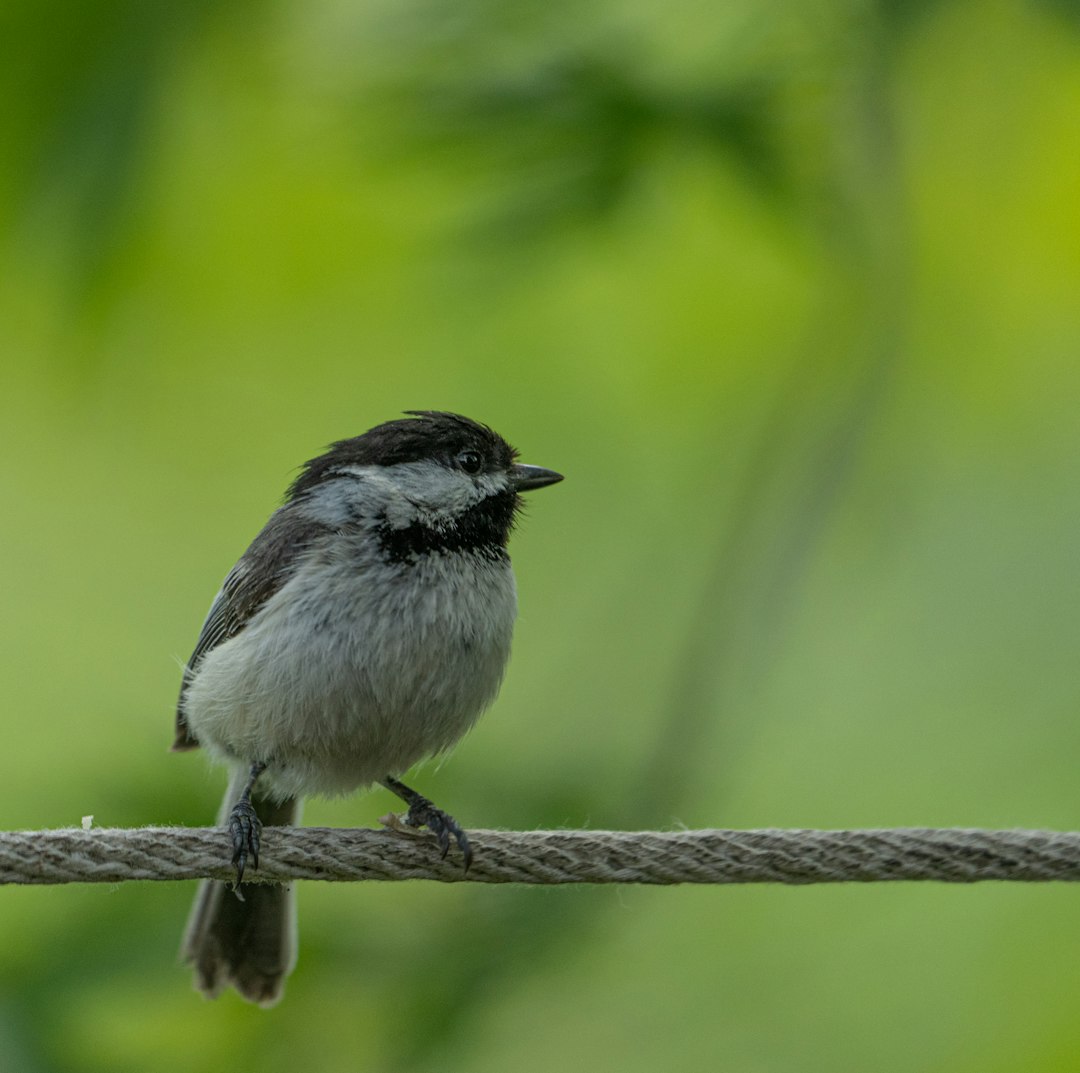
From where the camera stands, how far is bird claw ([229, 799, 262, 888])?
3088 mm

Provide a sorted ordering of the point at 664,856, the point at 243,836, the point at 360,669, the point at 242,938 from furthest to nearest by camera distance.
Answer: the point at 242,938
the point at 360,669
the point at 243,836
the point at 664,856

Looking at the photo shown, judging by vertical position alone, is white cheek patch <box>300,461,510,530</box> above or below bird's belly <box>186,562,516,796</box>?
above

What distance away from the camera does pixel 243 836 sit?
3205 mm

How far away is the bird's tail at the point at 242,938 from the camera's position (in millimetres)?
3930

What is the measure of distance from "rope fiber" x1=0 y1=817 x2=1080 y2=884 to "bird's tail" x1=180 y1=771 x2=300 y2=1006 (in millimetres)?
1080

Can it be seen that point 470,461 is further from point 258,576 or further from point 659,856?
point 659,856

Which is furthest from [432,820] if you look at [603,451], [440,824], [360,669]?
[603,451]

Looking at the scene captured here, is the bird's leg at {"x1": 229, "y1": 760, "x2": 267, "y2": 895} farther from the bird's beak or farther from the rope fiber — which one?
the bird's beak

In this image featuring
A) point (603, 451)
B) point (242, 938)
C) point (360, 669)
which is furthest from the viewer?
point (603, 451)

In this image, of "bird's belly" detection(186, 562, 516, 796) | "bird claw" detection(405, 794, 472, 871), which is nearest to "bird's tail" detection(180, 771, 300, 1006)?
"bird's belly" detection(186, 562, 516, 796)

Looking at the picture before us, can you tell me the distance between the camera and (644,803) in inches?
164

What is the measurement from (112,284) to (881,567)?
413 cm

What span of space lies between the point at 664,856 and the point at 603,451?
4.56 meters

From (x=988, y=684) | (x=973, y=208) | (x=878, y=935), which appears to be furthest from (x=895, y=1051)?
(x=973, y=208)
